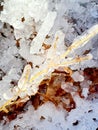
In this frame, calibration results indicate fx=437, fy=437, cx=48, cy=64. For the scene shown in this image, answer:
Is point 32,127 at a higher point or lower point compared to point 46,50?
lower

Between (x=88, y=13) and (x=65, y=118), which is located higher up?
(x=88, y=13)

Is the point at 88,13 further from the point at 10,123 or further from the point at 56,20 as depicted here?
the point at 10,123

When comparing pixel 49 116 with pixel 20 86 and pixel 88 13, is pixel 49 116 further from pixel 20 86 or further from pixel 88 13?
pixel 88 13

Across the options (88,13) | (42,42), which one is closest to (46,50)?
(42,42)

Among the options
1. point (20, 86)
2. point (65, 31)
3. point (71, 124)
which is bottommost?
point (71, 124)

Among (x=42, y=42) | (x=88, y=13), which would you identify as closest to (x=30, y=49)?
(x=42, y=42)

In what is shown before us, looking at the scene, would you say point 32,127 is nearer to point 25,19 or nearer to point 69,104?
point 69,104
